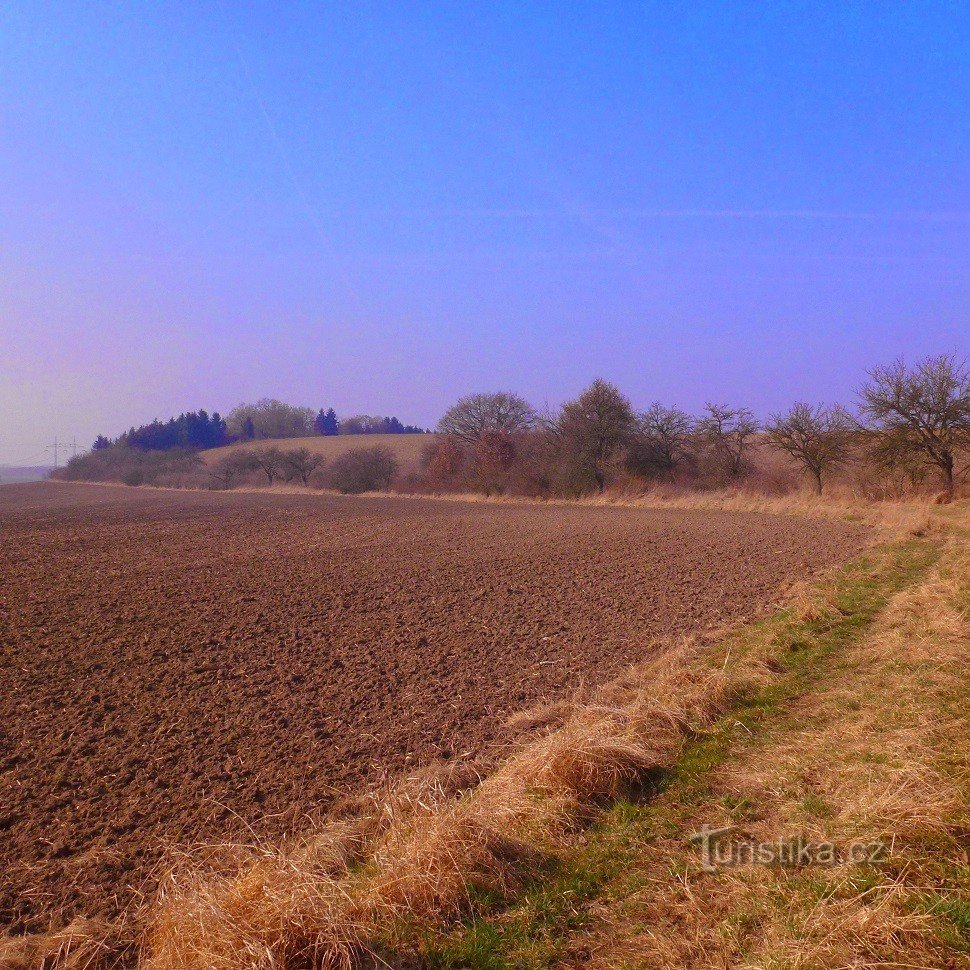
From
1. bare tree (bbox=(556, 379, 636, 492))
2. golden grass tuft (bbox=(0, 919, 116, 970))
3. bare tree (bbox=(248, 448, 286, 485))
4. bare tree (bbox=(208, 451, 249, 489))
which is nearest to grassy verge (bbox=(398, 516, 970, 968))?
golden grass tuft (bbox=(0, 919, 116, 970))

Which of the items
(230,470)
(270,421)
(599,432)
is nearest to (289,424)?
(270,421)

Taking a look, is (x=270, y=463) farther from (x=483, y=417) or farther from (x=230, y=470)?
(x=483, y=417)

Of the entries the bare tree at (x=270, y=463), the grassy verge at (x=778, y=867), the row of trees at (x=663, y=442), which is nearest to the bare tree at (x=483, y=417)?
the row of trees at (x=663, y=442)

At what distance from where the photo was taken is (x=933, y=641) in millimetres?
7188

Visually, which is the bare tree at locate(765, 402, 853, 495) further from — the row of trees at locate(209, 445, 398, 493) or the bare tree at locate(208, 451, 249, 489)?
the bare tree at locate(208, 451, 249, 489)

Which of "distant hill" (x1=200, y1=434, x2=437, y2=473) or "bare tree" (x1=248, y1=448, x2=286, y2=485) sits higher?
"distant hill" (x1=200, y1=434, x2=437, y2=473)

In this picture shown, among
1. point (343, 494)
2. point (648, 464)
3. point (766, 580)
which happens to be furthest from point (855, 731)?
point (343, 494)

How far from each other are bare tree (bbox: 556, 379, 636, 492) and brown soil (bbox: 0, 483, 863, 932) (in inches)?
1053

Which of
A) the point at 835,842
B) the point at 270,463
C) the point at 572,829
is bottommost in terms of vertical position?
the point at 572,829

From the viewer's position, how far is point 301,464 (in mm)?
76188

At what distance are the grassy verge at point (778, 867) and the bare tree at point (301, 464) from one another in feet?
237

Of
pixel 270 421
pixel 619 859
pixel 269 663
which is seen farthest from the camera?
pixel 270 421

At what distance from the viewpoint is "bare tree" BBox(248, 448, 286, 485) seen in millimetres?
78812

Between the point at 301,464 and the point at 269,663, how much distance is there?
6914 centimetres
